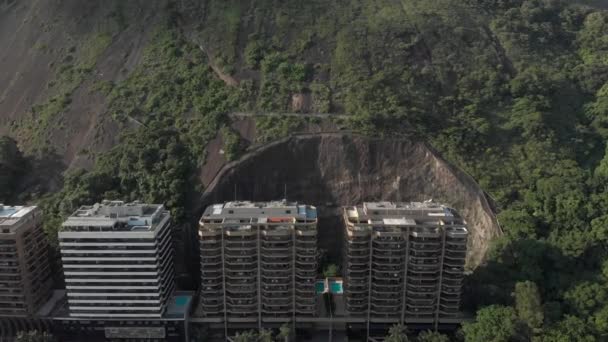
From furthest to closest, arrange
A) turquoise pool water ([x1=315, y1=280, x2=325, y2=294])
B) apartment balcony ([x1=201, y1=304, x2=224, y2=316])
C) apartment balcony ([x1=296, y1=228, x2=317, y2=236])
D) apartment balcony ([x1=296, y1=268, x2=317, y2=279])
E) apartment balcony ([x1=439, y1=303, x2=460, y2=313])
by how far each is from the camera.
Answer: turquoise pool water ([x1=315, y1=280, x2=325, y2=294])
apartment balcony ([x1=201, y1=304, x2=224, y2=316])
apartment balcony ([x1=439, y1=303, x2=460, y2=313])
apartment balcony ([x1=296, y1=268, x2=317, y2=279])
apartment balcony ([x1=296, y1=228, x2=317, y2=236])

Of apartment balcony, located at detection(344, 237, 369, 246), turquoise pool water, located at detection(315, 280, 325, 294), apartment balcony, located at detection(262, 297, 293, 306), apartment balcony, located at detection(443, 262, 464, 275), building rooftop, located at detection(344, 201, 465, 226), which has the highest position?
building rooftop, located at detection(344, 201, 465, 226)

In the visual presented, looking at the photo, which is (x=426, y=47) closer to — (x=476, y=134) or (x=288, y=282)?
(x=476, y=134)

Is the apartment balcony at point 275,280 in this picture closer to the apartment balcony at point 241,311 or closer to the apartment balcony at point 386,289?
the apartment balcony at point 241,311

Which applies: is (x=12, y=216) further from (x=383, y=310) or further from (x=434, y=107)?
(x=434, y=107)

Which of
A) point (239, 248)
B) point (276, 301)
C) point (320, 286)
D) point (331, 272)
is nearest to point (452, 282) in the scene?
point (331, 272)

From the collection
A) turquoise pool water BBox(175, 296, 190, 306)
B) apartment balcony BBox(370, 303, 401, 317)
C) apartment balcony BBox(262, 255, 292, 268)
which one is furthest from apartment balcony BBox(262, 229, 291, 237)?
turquoise pool water BBox(175, 296, 190, 306)

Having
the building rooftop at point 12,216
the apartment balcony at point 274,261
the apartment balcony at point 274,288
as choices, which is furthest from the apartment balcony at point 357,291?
the building rooftop at point 12,216

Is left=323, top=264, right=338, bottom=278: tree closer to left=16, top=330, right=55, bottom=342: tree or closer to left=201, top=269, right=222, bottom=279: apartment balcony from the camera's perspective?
left=201, top=269, right=222, bottom=279: apartment balcony
